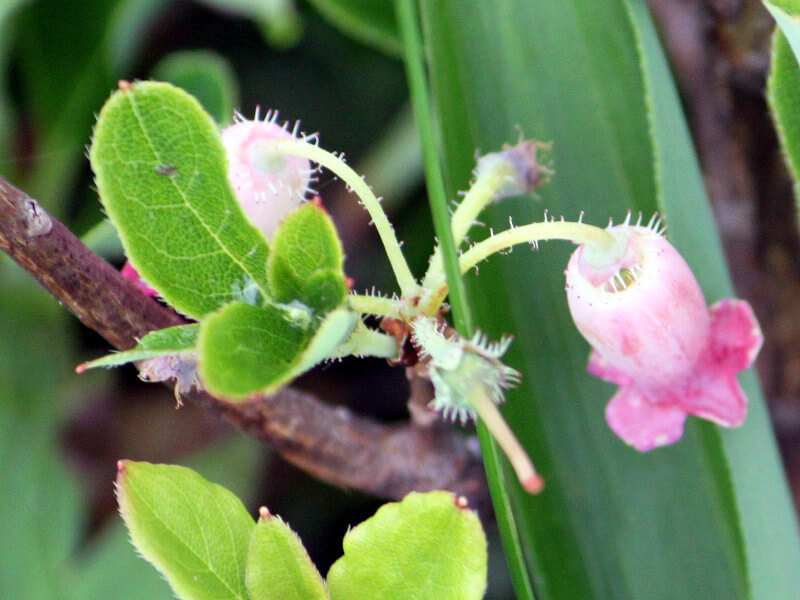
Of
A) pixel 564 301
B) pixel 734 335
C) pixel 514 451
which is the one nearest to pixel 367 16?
pixel 564 301

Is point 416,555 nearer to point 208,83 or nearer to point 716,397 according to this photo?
point 716,397

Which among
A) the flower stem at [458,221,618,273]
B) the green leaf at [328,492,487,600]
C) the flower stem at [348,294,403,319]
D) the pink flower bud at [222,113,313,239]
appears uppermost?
the pink flower bud at [222,113,313,239]

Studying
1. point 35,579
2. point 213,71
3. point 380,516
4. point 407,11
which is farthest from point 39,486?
point 407,11

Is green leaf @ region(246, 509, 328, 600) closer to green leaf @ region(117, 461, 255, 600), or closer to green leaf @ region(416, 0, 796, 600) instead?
green leaf @ region(117, 461, 255, 600)

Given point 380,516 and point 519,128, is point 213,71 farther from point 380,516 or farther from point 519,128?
point 380,516

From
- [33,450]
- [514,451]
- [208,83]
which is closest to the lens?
[514,451]

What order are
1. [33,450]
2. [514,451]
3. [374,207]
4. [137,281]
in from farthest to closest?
1. [33,450]
2. [137,281]
3. [374,207]
4. [514,451]

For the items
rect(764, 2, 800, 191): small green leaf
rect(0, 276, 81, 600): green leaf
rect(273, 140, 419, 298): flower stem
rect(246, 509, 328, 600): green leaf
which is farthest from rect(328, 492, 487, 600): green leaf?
rect(0, 276, 81, 600): green leaf
